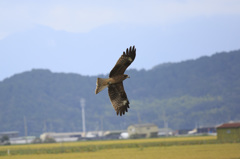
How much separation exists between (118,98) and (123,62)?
1.39 m

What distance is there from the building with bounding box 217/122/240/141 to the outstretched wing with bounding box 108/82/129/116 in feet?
165

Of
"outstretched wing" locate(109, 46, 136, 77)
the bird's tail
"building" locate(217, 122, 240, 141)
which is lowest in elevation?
"building" locate(217, 122, 240, 141)

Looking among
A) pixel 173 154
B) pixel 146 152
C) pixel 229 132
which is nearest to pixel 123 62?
pixel 173 154

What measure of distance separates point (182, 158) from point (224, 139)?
29.6 m

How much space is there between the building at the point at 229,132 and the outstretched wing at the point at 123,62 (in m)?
50.9

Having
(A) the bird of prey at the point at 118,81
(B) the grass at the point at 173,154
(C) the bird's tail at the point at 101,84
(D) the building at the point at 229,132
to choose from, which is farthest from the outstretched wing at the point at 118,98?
(D) the building at the point at 229,132

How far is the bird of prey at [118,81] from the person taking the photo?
53.2 ft

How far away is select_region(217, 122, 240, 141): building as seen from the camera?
2602 inches

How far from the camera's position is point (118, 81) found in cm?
1630

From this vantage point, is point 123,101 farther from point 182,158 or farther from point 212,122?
point 212,122

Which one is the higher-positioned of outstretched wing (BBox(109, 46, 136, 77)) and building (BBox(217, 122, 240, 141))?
outstretched wing (BBox(109, 46, 136, 77))

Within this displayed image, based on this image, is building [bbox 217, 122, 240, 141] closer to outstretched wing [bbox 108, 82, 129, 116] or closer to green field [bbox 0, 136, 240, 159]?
green field [bbox 0, 136, 240, 159]

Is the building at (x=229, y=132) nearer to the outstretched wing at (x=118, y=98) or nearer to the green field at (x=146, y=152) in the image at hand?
the green field at (x=146, y=152)

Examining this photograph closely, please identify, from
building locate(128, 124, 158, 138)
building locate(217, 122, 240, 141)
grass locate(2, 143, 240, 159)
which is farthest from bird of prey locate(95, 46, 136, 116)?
building locate(128, 124, 158, 138)
